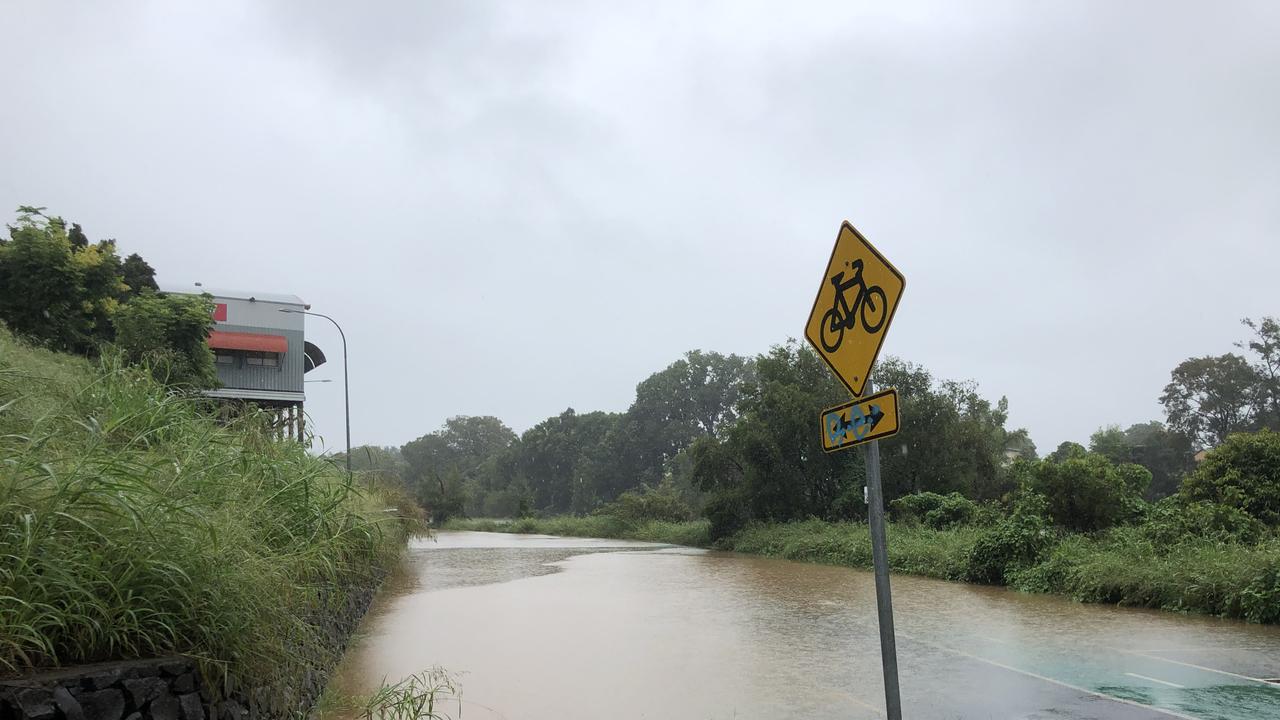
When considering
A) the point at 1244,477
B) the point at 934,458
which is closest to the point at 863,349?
the point at 1244,477

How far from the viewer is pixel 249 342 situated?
1230 inches

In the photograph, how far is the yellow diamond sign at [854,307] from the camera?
3656mm

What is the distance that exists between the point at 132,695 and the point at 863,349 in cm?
330

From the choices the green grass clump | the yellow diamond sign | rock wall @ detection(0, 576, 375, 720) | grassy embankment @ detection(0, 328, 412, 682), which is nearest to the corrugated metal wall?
the green grass clump

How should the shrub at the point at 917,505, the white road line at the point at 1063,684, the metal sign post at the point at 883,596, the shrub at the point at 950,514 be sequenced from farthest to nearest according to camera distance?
the shrub at the point at 917,505 → the shrub at the point at 950,514 → the white road line at the point at 1063,684 → the metal sign post at the point at 883,596

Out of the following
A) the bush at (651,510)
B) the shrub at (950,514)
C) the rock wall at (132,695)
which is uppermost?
the rock wall at (132,695)

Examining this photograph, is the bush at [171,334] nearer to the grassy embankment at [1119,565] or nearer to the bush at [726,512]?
the grassy embankment at [1119,565]

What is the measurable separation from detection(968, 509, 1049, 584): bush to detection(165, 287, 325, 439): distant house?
24.5 metres

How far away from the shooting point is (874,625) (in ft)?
35.6

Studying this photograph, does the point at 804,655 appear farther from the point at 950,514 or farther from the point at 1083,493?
the point at 950,514

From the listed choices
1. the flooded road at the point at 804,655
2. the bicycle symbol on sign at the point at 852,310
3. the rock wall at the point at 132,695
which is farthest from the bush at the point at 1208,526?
the rock wall at the point at 132,695

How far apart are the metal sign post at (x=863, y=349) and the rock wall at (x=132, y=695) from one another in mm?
2859

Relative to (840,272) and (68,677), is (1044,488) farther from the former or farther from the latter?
(68,677)

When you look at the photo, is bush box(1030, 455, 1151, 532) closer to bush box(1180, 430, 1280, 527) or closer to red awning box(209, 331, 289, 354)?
bush box(1180, 430, 1280, 527)
